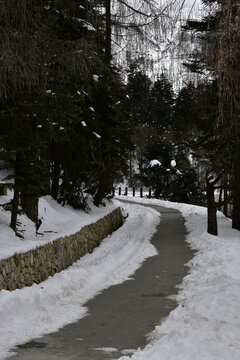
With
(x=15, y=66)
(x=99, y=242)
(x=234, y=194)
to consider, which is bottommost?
(x=99, y=242)

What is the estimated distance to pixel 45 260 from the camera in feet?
→ 33.1

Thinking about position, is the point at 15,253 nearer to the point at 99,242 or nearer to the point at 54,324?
the point at 54,324

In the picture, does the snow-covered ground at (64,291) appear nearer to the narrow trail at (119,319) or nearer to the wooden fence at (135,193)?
the narrow trail at (119,319)

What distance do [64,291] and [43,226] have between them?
441 cm

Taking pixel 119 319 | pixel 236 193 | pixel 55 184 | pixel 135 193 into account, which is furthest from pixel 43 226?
pixel 135 193

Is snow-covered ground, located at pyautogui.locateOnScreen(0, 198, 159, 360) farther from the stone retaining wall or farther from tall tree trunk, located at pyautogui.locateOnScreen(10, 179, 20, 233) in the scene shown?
tall tree trunk, located at pyautogui.locateOnScreen(10, 179, 20, 233)

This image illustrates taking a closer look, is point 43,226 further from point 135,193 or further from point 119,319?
point 135,193

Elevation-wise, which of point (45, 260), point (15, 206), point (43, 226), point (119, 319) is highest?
point (15, 206)

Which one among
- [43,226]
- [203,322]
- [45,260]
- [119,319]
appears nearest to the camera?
[203,322]

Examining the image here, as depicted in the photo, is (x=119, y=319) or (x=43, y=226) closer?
(x=119, y=319)

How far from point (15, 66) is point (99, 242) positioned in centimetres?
1083

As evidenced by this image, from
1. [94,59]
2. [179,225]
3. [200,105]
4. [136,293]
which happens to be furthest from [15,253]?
[179,225]

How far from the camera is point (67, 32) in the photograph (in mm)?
14078

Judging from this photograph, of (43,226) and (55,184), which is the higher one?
(55,184)
